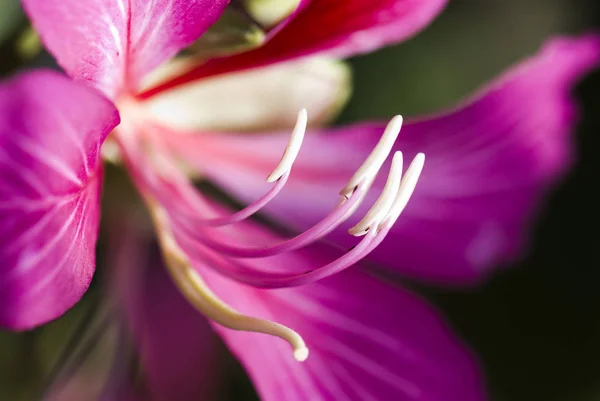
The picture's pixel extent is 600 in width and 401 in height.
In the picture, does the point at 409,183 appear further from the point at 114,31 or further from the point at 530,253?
the point at 530,253

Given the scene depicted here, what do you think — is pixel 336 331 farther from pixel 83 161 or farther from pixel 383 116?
pixel 383 116

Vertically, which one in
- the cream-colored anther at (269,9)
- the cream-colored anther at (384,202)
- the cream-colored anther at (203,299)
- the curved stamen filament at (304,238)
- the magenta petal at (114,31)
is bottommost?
the cream-colored anther at (203,299)

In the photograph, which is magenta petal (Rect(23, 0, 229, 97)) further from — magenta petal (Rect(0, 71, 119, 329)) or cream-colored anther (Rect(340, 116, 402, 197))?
cream-colored anther (Rect(340, 116, 402, 197))

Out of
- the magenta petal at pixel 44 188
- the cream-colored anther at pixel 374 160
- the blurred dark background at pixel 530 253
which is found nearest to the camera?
the magenta petal at pixel 44 188

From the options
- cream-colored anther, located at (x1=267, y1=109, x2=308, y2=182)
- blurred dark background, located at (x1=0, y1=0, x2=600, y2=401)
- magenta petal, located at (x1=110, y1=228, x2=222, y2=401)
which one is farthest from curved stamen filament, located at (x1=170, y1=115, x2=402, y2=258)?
blurred dark background, located at (x1=0, y1=0, x2=600, y2=401)

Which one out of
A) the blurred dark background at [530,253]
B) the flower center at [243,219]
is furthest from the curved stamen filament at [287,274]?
the blurred dark background at [530,253]

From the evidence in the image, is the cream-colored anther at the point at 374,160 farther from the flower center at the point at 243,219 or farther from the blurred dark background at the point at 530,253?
the blurred dark background at the point at 530,253
